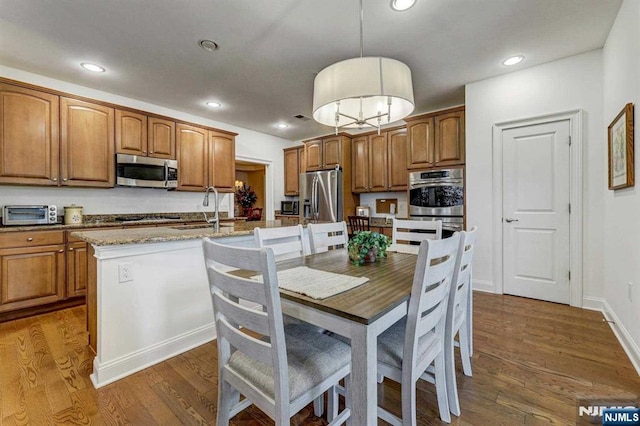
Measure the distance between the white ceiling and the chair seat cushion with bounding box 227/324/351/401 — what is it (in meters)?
2.29

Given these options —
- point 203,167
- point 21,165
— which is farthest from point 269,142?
point 21,165

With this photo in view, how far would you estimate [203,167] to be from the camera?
440cm

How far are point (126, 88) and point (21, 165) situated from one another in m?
1.43

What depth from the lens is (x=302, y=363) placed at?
112 cm

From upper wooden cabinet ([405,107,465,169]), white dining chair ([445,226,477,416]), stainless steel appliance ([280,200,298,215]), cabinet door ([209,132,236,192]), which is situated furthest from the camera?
stainless steel appliance ([280,200,298,215])

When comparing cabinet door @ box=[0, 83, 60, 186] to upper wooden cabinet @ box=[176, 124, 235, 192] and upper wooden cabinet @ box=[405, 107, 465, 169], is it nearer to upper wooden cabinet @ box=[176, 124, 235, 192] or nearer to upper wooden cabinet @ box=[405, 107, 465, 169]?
upper wooden cabinet @ box=[176, 124, 235, 192]

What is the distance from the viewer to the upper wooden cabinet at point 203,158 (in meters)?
4.17

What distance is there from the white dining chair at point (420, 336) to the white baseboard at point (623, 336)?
4.99 ft

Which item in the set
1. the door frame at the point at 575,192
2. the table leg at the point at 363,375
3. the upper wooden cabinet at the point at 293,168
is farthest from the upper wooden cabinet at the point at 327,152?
the table leg at the point at 363,375

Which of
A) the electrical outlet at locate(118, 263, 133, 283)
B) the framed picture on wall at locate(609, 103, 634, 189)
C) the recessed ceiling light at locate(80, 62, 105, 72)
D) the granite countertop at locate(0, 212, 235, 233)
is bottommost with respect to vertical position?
the electrical outlet at locate(118, 263, 133, 283)

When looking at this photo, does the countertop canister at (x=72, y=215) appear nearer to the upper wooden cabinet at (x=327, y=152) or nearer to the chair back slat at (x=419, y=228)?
the upper wooden cabinet at (x=327, y=152)

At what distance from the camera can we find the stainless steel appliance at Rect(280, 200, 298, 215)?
5863mm

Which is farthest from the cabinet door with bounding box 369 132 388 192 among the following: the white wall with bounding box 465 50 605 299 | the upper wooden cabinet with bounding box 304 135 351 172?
the white wall with bounding box 465 50 605 299

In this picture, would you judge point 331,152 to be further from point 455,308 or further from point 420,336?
point 420,336
